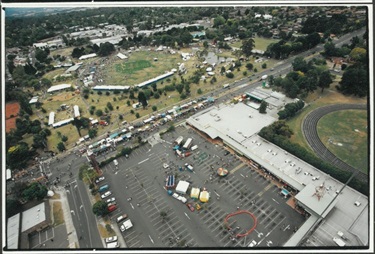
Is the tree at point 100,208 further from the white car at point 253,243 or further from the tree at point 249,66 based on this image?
the tree at point 249,66

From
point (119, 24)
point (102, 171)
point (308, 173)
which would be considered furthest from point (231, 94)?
point (119, 24)

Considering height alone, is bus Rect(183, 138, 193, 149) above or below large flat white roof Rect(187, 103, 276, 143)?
below

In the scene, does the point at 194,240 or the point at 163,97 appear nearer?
the point at 194,240

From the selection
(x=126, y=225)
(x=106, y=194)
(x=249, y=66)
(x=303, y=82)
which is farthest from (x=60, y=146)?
(x=249, y=66)

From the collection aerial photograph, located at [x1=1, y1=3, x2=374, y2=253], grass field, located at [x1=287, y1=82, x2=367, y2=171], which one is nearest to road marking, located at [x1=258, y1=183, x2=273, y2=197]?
aerial photograph, located at [x1=1, y1=3, x2=374, y2=253]

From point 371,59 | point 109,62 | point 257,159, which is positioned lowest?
point 109,62

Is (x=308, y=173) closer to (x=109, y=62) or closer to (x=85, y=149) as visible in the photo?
(x=85, y=149)

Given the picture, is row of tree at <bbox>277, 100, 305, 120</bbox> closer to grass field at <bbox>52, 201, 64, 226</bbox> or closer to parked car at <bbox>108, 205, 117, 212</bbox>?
parked car at <bbox>108, 205, 117, 212</bbox>
